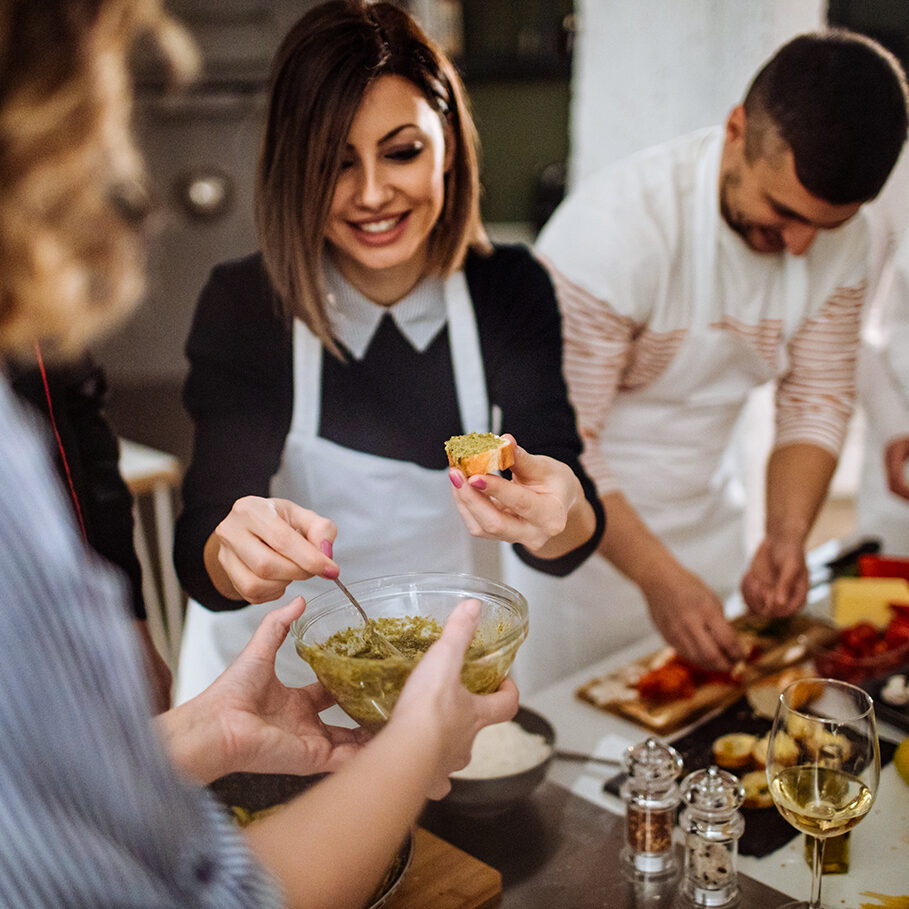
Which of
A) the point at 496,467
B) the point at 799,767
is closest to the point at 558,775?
the point at 799,767

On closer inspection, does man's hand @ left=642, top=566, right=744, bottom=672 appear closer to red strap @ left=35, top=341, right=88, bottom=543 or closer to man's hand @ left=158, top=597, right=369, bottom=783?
man's hand @ left=158, top=597, right=369, bottom=783

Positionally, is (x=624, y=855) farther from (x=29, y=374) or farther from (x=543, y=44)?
(x=543, y=44)

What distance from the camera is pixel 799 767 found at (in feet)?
2.74

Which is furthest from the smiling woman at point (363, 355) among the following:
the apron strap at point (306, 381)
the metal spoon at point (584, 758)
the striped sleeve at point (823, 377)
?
Answer: the striped sleeve at point (823, 377)

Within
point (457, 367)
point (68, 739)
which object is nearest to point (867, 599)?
point (457, 367)

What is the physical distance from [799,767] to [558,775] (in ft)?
1.15

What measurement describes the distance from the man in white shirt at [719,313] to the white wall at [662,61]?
133mm

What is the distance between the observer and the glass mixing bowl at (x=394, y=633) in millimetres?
711

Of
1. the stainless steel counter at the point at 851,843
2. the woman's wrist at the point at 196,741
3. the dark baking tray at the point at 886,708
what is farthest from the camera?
the dark baking tray at the point at 886,708

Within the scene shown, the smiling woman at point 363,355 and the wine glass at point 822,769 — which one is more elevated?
the smiling woman at point 363,355

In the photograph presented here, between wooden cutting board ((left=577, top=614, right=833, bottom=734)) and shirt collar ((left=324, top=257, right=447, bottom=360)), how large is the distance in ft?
1.91

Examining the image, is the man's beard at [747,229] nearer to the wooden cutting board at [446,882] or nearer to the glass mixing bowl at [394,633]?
the glass mixing bowl at [394,633]

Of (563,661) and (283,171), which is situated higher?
(283,171)

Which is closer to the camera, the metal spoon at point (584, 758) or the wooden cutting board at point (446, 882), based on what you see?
the wooden cutting board at point (446, 882)
